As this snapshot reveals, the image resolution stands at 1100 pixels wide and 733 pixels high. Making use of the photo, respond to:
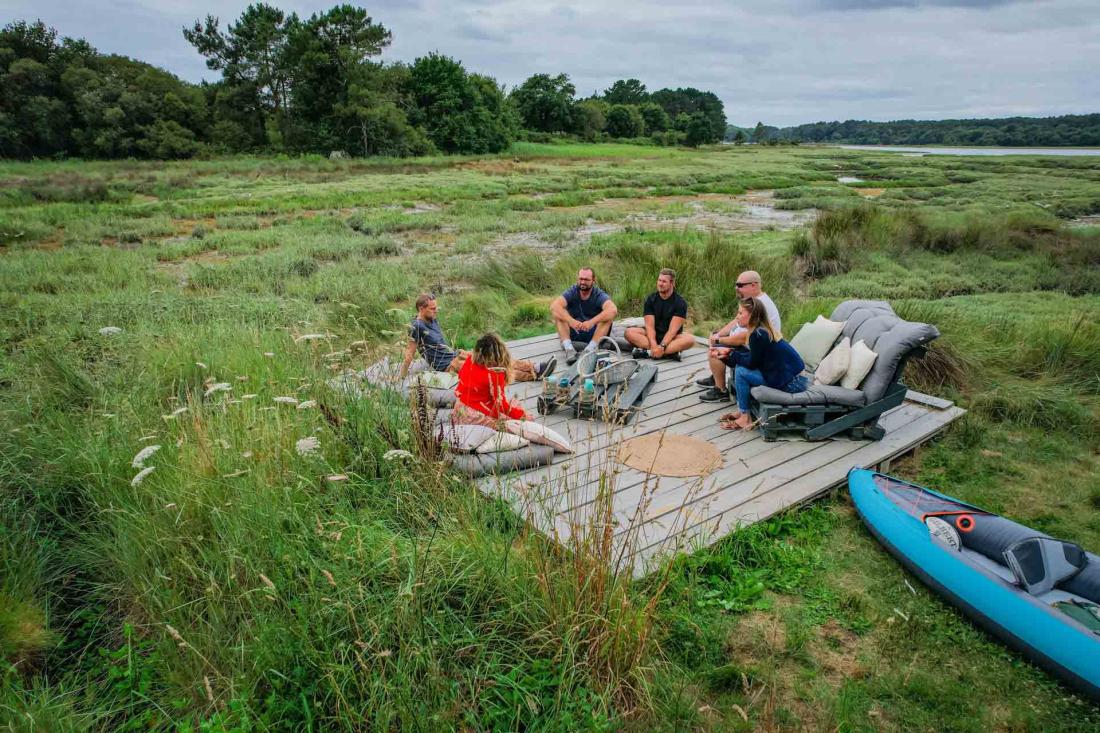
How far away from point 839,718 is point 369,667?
2.12 m

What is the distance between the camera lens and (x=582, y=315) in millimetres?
7207

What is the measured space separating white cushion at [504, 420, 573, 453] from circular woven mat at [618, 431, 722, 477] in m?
0.46

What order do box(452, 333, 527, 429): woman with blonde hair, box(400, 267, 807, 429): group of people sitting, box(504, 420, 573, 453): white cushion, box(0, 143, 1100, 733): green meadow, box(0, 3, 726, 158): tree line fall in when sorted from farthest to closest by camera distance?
1. box(0, 3, 726, 158): tree line
2. box(400, 267, 807, 429): group of people sitting
3. box(452, 333, 527, 429): woman with blonde hair
4. box(504, 420, 573, 453): white cushion
5. box(0, 143, 1100, 733): green meadow

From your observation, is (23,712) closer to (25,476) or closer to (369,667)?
(369,667)

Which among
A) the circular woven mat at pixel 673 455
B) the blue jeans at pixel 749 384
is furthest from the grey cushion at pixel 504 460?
the blue jeans at pixel 749 384

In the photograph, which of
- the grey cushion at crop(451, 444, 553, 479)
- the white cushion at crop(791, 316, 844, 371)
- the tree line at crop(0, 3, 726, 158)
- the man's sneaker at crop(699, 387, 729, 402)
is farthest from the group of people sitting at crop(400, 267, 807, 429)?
the tree line at crop(0, 3, 726, 158)

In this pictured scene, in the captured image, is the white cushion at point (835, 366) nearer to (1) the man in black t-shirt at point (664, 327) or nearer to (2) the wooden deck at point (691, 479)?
(2) the wooden deck at point (691, 479)

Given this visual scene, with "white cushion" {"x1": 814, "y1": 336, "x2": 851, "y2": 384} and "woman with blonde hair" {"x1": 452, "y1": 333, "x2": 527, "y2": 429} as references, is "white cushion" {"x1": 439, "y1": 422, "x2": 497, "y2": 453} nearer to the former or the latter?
"woman with blonde hair" {"x1": 452, "y1": 333, "x2": 527, "y2": 429}

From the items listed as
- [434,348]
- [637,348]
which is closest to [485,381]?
[434,348]

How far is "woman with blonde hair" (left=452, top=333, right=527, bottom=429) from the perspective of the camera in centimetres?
470

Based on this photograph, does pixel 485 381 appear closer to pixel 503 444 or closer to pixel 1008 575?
pixel 503 444

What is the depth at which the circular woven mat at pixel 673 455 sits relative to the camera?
14.8 feet

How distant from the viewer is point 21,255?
13078 millimetres

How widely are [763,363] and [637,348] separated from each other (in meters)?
2.09
